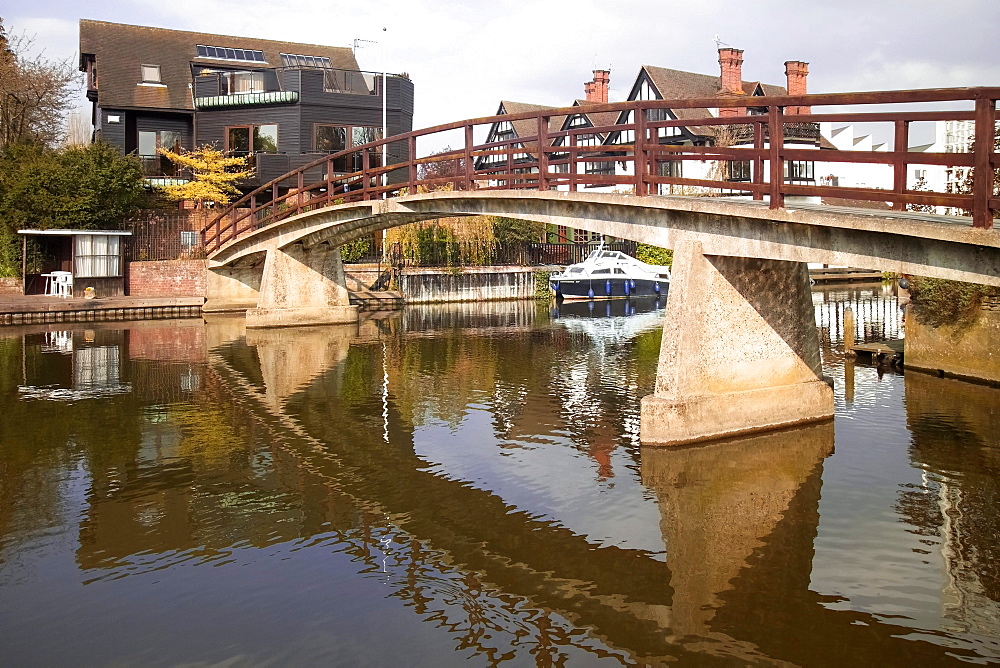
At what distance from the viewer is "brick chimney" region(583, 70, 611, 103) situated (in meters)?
57.6

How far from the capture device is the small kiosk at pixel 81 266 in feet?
113

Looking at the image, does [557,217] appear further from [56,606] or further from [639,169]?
[56,606]

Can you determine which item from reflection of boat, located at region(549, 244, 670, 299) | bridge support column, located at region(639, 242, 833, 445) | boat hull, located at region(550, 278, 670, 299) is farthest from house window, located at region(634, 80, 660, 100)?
bridge support column, located at region(639, 242, 833, 445)

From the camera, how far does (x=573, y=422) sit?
15.4 metres

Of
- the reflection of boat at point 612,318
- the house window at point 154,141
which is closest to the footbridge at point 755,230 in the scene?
the reflection of boat at point 612,318

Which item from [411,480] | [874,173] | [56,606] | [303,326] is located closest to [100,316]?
[303,326]

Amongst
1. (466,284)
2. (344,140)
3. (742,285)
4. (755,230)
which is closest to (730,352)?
(742,285)

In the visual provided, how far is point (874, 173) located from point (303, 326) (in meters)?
42.8

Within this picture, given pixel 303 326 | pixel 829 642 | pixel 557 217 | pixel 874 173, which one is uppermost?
pixel 874 173

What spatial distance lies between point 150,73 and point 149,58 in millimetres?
1071

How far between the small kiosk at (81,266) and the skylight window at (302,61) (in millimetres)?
16271

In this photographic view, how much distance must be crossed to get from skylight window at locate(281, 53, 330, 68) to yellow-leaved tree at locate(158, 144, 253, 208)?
23.3ft

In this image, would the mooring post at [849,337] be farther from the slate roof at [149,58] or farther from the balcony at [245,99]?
the slate roof at [149,58]

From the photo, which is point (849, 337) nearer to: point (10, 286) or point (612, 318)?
point (612, 318)
